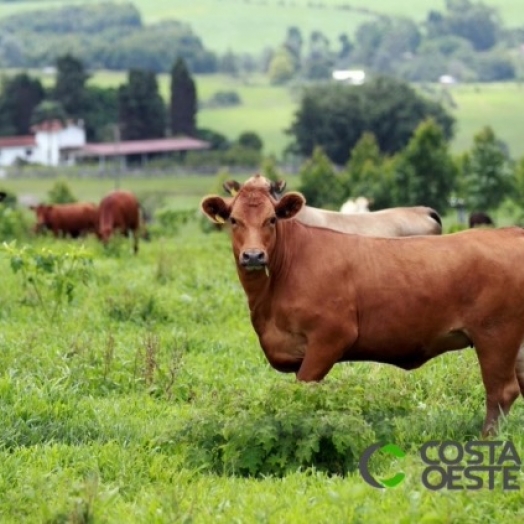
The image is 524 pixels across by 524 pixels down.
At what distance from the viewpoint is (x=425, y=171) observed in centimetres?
6219

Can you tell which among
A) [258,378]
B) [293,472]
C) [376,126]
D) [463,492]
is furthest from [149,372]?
[376,126]

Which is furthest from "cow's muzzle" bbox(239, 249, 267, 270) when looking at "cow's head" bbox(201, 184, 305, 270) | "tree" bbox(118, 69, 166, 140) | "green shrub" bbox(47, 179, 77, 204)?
"tree" bbox(118, 69, 166, 140)

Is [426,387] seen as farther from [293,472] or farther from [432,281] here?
[293,472]

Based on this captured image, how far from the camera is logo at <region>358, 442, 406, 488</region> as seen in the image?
314 inches

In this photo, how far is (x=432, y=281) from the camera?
31.6 ft

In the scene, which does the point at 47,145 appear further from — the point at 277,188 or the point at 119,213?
the point at 277,188

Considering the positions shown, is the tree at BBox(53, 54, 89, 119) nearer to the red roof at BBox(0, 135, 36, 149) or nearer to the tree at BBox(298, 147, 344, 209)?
the red roof at BBox(0, 135, 36, 149)

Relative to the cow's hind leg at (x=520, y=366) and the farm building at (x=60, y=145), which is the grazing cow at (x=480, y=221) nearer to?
the cow's hind leg at (x=520, y=366)

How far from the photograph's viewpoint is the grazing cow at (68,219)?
1292 inches

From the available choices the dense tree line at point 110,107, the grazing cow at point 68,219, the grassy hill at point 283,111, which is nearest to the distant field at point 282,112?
the grassy hill at point 283,111

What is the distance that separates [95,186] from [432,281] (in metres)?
86.7

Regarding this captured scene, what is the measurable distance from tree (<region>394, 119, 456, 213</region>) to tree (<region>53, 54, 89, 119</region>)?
60.1m

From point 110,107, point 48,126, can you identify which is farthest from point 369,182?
point 110,107

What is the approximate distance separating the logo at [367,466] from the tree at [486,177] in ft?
175
